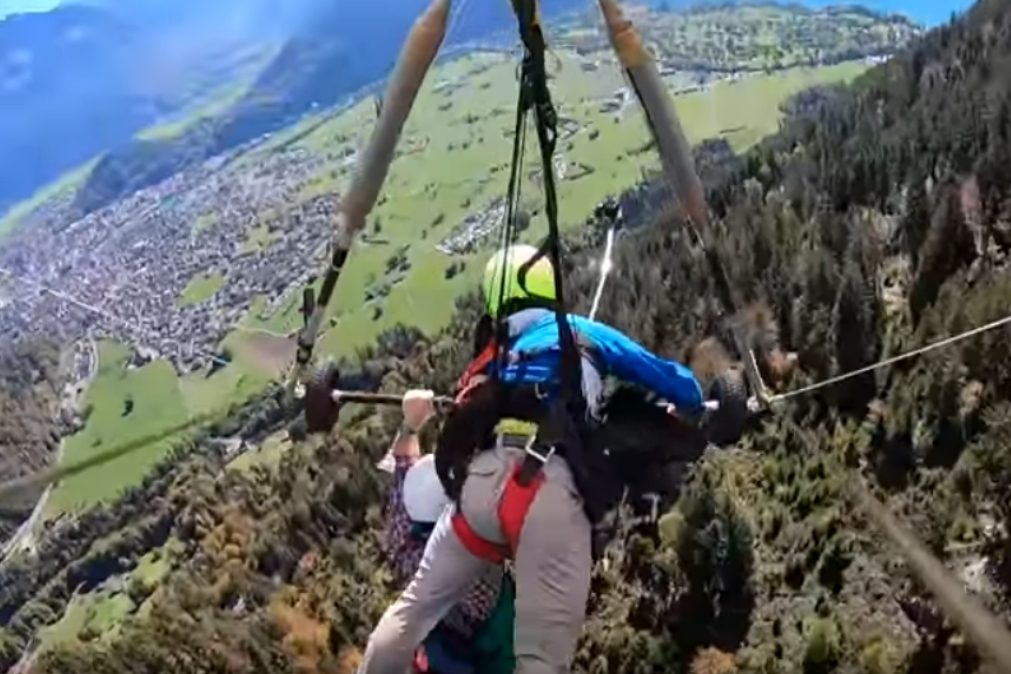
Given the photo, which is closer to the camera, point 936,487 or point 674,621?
point 936,487

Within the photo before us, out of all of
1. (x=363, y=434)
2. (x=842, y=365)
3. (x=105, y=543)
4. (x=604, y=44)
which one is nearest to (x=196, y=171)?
(x=105, y=543)

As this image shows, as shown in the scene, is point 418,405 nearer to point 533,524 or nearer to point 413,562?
point 533,524

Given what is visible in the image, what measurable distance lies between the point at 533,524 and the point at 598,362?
69 cm

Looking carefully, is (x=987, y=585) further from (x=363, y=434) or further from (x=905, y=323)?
(x=363, y=434)

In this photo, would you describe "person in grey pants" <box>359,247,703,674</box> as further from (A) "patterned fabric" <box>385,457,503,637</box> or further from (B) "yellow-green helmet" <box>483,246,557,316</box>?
(A) "patterned fabric" <box>385,457,503,637</box>

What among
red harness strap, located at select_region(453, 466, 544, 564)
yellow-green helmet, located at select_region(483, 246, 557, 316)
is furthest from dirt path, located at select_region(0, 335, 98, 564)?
red harness strap, located at select_region(453, 466, 544, 564)

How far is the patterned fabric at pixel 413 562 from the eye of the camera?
4.79 m

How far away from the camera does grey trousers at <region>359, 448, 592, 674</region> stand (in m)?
4.10

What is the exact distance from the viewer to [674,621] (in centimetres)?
1742

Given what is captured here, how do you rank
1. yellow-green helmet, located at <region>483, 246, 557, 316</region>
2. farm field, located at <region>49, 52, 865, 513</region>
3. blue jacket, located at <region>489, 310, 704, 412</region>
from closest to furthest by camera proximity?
1. blue jacket, located at <region>489, 310, 704, 412</region>
2. yellow-green helmet, located at <region>483, 246, 557, 316</region>
3. farm field, located at <region>49, 52, 865, 513</region>

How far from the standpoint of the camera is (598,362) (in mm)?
4426

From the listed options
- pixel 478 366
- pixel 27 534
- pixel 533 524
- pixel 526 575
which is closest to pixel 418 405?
pixel 478 366

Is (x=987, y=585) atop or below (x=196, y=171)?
atop

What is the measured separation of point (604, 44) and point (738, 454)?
58.2 feet
